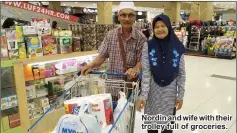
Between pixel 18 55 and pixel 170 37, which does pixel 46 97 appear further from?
pixel 170 37

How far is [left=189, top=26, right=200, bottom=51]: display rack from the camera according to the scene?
38.0 feet

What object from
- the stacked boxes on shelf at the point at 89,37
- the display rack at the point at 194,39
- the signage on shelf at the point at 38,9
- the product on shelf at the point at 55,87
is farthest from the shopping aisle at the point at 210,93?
the display rack at the point at 194,39

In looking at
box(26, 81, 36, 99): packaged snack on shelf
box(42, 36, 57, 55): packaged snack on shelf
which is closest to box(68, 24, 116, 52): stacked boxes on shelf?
box(42, 36, 57, 55): packaged snack on shelf

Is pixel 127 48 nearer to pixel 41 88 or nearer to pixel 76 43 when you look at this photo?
pixel 76 43

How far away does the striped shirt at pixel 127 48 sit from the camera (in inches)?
78.6

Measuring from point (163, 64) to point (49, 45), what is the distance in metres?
1.70

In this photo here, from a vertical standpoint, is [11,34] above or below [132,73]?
above

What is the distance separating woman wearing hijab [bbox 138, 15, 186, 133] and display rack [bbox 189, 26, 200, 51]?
10.4 m

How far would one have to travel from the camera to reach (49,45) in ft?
9.44

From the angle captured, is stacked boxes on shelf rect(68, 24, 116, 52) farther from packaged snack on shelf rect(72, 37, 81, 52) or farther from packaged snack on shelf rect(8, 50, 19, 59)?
packaged snack on shelf rect(8, 50, 19, 59)

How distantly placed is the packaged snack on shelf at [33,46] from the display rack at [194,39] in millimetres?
10220

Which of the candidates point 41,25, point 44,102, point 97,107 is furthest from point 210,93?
point 97,107

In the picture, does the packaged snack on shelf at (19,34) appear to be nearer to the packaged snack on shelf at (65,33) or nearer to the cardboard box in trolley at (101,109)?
the packaged snack on shelf at (65,33)

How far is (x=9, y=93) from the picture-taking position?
2.66m
